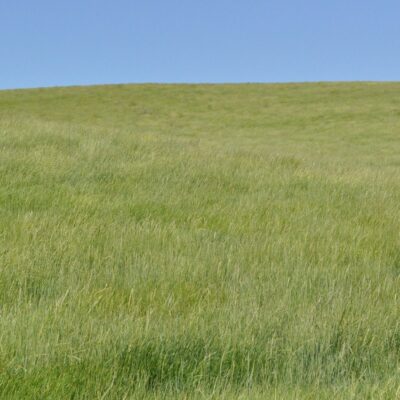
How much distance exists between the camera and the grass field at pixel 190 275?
8.77ft

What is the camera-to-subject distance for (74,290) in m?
3.53

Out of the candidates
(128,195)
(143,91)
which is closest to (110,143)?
(128,195)

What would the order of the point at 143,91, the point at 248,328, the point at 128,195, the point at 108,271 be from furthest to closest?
the point at 143,91, the point at 128,195, the point at 108,271, the point at 248,328

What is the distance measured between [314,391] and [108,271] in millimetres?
1810

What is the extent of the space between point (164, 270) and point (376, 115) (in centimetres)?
2949

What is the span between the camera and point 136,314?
3320 millimetres

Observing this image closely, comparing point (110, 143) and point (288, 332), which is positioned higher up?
point (110, 143)

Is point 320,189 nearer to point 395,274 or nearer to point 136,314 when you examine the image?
point 395,274

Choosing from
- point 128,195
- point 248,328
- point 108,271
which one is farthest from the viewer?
point 128,195

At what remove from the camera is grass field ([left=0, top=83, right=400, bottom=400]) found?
2.67 metres

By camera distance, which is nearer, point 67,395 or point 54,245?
point 67,395

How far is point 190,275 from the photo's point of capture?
13.3ft

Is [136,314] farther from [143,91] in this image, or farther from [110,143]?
[143,91]

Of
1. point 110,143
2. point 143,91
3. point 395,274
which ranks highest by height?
point 143,91
